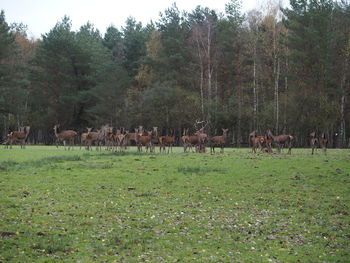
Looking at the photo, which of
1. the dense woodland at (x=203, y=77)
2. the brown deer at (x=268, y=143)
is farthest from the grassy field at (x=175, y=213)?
the dense woodland at (x=203, y=77)

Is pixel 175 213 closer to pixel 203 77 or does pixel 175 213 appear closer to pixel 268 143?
pixel 268 143

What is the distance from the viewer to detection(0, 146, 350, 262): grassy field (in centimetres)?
930

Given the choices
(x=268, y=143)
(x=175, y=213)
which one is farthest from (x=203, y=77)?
(x=175, y=213)

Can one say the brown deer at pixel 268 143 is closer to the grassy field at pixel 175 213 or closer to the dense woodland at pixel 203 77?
the grassy field at pixel 175 213

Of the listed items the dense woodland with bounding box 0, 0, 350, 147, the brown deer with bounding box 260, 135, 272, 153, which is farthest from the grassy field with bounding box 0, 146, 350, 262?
the dense woodland with bounding box 0, 0, 350, 147

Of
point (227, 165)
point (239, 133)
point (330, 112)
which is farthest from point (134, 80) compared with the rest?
point (227, 165)

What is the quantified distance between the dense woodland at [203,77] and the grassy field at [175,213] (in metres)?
30.1

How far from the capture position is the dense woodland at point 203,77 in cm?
4962

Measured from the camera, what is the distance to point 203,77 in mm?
58219

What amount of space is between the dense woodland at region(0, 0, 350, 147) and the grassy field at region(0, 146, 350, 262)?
30.1 meters

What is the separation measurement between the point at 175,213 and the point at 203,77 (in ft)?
153

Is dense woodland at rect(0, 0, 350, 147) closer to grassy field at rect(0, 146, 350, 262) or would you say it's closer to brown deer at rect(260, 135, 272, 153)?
brown deer at rect(260, 135, 272, 153)

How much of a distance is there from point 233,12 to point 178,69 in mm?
9879

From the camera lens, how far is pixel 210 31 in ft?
174
